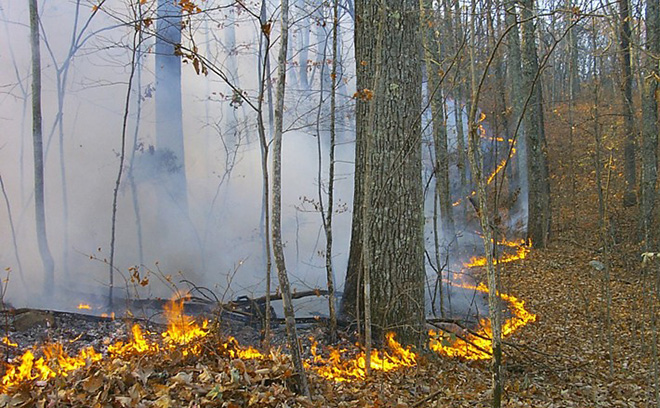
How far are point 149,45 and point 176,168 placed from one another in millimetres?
2934

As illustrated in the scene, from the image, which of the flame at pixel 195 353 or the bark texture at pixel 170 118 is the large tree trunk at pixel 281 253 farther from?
the bark texture at pixel 170 118

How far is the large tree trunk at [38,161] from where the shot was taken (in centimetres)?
846

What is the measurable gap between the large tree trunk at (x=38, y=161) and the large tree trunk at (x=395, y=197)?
6412mm

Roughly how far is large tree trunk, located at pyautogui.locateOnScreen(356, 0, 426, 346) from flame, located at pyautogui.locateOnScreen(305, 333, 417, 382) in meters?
0.18

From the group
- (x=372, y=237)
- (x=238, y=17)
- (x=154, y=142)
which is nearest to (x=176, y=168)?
(x=154, y=142)

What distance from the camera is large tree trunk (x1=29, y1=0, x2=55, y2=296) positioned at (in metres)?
8.46

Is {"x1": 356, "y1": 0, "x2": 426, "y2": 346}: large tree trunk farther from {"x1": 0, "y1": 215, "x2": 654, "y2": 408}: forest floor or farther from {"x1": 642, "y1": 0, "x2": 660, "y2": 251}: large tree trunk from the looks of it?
{"x1": 642, "y1": 0, "x2": 660, "y2": 251}: large tree trunk

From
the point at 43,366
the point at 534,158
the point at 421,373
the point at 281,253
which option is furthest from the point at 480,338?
the point at 534,158

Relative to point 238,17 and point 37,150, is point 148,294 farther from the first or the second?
point 238,17

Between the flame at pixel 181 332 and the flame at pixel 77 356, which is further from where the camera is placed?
the flame at pixel 181 332

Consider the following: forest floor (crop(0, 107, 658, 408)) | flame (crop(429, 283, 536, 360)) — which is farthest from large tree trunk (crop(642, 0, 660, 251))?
flame (crop(429, 283, 536, 360))

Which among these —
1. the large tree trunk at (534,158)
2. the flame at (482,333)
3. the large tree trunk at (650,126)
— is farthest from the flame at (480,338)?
the large tree trunk at (650,126)

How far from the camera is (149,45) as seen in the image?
1084 centimetres

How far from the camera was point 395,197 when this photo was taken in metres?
5.37
